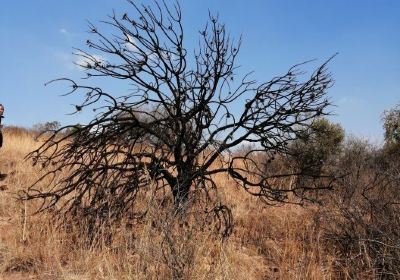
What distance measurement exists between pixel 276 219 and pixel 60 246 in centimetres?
386

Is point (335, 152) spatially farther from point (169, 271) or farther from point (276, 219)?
point (169, 271)

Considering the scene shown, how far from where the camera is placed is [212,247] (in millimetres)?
5336

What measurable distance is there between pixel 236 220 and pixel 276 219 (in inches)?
28.1

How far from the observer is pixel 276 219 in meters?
8.22

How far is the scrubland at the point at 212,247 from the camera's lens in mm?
4605

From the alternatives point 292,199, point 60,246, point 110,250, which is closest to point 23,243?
point 60,246

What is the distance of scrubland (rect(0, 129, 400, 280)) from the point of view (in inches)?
181

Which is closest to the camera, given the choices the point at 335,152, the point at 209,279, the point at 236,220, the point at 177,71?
the point at 209,279

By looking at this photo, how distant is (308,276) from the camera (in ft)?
18.1

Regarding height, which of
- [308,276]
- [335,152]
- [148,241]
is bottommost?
[308,276]

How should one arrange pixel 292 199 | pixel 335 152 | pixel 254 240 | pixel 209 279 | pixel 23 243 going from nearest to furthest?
pixel 209 279
pixel 23 243
pixel 254 240
pixel 292 199
pixel 335 152

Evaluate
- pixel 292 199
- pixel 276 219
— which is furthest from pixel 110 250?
pixel 292 199

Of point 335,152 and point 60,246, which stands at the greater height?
point 335,152

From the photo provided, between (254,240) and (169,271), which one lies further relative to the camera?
(254,240)
